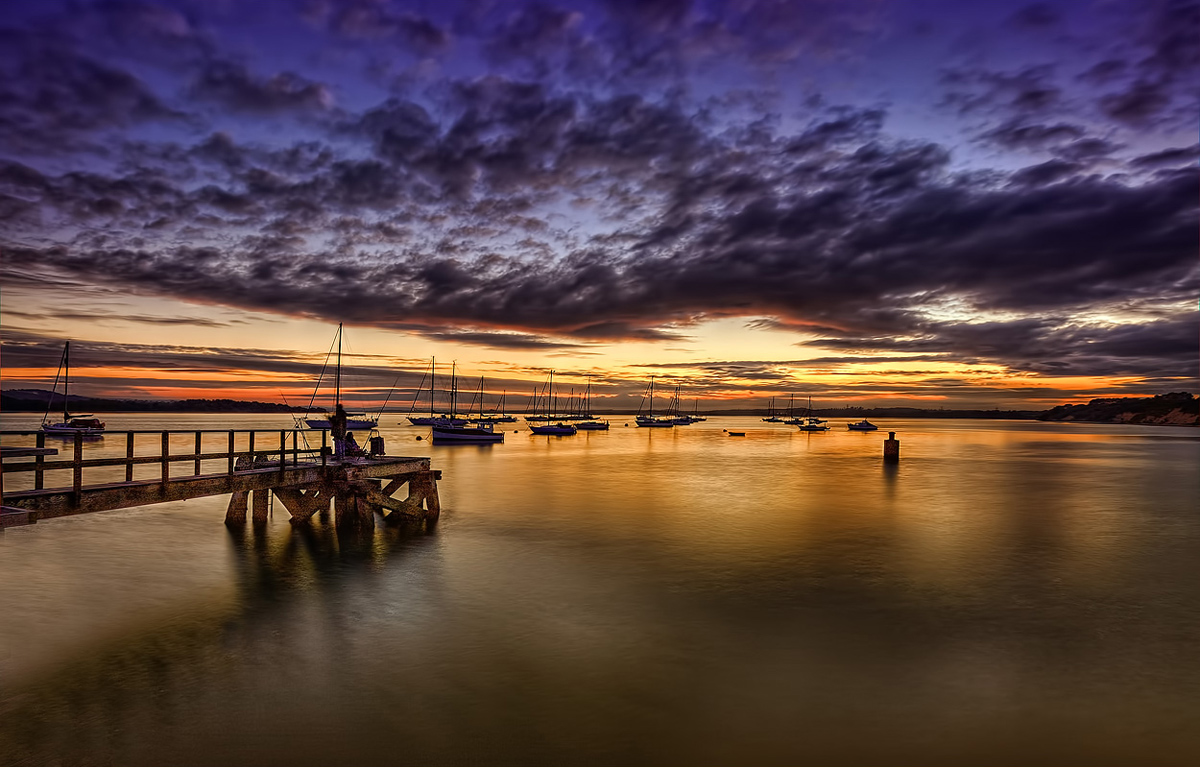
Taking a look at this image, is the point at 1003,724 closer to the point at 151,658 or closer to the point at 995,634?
the point at 995,634

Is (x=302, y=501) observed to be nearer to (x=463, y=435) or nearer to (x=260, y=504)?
(x=260, y=504)

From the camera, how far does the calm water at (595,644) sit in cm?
975

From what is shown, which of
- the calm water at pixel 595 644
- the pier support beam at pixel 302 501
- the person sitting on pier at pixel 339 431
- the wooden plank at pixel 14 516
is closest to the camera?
the calm water at pixel 595 644

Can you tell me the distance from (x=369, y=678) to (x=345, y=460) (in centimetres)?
1478

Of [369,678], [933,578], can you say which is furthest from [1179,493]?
[369,678]

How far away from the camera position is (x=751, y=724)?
10.4 metres

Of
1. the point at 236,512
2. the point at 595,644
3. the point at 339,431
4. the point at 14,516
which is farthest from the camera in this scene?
the point at 236,512

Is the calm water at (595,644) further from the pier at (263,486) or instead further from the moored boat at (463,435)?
the moored boat at (463,435)

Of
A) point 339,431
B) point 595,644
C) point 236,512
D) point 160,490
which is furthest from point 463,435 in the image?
point 595,644

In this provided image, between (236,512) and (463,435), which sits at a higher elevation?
(236,512)

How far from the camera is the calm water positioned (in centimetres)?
975

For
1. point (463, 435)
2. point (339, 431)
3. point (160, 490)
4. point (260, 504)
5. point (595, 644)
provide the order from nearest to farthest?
point (595, 644), point (160, 490), point (339, 431), point (260, 504), point (463, 435)

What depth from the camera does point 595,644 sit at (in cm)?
1409

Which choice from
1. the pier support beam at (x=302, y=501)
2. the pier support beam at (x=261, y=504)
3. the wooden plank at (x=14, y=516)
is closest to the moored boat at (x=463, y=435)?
the pier support beam at (x=261, y=504)
